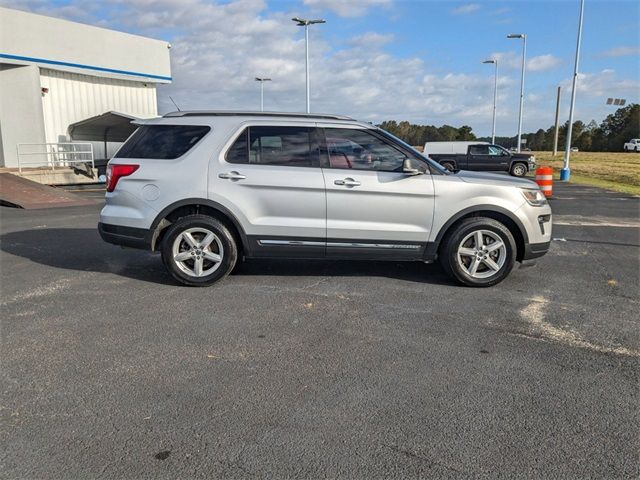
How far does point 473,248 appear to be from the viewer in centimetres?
564

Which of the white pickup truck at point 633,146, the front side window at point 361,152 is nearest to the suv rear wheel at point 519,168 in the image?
the front side window at point 361,152

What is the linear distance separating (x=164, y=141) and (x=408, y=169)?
269cm

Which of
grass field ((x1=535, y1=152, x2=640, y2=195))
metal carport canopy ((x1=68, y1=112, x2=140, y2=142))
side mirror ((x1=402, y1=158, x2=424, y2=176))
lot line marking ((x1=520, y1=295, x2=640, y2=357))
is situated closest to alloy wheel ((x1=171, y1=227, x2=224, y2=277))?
side mirror ((x1=402, y1=158, x2=424, y2=176))

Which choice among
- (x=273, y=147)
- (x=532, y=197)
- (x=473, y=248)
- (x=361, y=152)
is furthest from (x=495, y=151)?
(x=273, y=147)

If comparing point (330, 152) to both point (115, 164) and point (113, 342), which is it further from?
point (113, 342)

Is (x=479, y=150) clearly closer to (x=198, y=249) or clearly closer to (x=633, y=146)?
(x=198, y=249)

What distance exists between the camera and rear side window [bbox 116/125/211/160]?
5.64m

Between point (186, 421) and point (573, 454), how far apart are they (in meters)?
2.10

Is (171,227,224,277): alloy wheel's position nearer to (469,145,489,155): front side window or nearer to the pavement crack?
the pavement crack

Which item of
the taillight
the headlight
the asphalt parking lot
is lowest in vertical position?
the asphalt parking lot

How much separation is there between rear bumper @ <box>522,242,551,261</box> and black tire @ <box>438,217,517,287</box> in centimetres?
17

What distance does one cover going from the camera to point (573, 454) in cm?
→ 266

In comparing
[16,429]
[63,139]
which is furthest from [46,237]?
[63,139]

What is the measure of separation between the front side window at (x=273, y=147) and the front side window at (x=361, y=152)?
0.78ft
